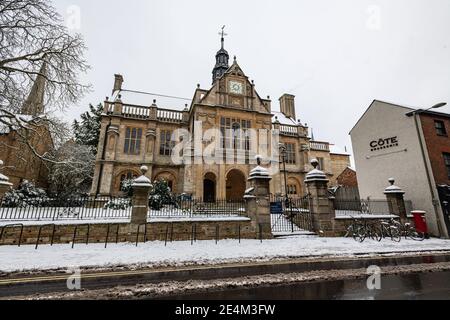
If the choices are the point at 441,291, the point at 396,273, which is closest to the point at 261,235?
the point at 396,273

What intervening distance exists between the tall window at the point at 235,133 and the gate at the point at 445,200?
15571mm

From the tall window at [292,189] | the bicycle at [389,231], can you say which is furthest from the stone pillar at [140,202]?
the tall window at [292,189]

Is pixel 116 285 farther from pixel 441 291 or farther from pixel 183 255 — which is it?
pixel 441 291

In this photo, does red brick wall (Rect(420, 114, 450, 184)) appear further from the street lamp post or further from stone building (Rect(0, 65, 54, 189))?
stone building (Rect(0, 65, 54, 189))

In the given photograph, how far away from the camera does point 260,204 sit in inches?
435

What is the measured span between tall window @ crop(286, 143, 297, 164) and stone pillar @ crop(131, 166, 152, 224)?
21741mm

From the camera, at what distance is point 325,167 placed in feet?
105


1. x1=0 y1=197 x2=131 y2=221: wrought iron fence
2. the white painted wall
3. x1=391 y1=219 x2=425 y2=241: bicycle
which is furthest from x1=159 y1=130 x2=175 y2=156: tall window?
x1=391 y1=219 x2=425 y2=241: bicycle

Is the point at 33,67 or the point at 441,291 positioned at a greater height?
the point at 33,67

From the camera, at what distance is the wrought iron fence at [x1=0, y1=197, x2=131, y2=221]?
34.2 feet

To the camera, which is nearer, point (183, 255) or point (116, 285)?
point (116, 285)

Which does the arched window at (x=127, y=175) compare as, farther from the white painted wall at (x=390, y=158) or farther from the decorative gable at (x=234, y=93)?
the white painted wall at (x=390, y=158)

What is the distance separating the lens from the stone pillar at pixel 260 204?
1090 cm
